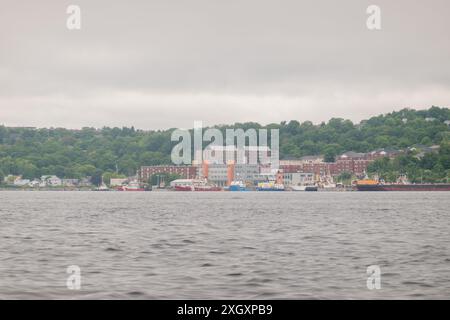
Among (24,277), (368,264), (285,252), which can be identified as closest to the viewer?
(24,277)

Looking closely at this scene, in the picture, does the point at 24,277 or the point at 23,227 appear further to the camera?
the point at 23,227

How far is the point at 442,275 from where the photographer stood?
24.6 m

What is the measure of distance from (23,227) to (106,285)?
88.6 ft

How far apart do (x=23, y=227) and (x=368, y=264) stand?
85.9ft

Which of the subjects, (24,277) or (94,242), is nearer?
(24,277)

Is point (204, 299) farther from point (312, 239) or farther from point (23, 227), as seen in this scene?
point (23, 227)
